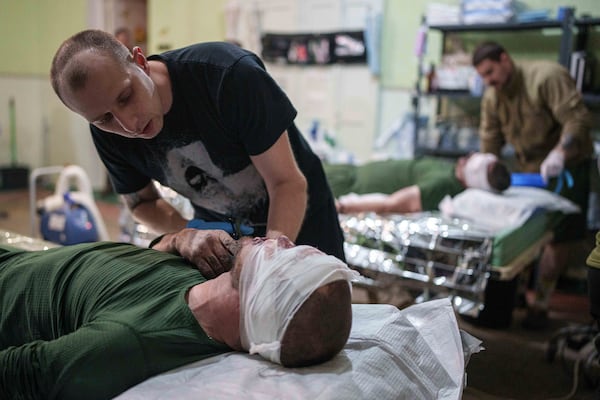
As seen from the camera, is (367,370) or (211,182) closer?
(367,370)

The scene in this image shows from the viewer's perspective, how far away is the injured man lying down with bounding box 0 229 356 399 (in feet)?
3.00

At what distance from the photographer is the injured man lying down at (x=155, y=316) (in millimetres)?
914

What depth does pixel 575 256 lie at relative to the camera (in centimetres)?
307

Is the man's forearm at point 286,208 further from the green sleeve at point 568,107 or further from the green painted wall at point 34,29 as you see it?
the green painted wall at point 34,29

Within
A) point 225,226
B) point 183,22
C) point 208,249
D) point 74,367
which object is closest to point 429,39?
point 183,22

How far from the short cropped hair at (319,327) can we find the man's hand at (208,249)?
0.75 ft

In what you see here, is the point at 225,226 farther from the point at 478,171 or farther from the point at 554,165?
the point at 554,165

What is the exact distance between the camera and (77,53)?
3.40 ft

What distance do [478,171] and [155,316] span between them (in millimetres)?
2109

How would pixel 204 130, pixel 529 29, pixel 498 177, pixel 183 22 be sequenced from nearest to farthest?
pixel 204 130, pixel 498 177, pixel 529 29, pixel 183 22

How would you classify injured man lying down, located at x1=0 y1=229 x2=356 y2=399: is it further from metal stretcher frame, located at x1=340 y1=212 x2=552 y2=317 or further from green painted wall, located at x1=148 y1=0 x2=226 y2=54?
green painted wall, located at x1=148 y1=0 x2=226 y2=54

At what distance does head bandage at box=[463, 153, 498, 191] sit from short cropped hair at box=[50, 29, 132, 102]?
2036 mm

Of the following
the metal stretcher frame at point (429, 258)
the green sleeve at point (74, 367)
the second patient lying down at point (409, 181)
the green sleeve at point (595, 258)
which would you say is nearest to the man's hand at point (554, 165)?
the second patient lying down at point (409, 181)

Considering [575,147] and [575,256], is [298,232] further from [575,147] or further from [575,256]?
[575,256]
